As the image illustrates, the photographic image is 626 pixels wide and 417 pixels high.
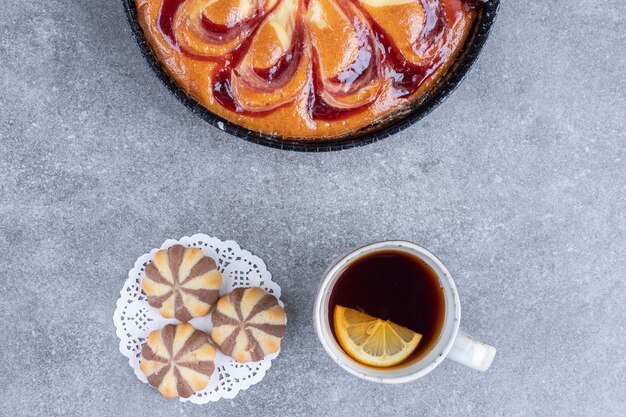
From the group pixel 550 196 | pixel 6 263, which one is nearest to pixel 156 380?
pixel 6 263

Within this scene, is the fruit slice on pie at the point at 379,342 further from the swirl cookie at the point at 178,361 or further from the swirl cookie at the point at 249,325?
the swirl cookie at the point at 178,361

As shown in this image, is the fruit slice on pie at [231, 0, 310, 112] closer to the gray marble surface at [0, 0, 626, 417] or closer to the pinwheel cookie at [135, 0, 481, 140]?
the pinwheel cookie at [135, 0, 481, 140]

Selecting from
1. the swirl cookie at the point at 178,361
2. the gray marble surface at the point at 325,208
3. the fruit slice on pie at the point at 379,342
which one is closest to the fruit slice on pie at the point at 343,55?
the gray marble surface at the point at 325,208

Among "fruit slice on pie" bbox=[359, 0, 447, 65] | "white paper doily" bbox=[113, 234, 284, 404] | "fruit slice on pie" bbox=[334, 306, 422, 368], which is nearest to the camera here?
"fruit slice on pie" bbox=[359, 0, 447, 65]

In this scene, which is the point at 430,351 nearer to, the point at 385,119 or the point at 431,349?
the point at 431,349

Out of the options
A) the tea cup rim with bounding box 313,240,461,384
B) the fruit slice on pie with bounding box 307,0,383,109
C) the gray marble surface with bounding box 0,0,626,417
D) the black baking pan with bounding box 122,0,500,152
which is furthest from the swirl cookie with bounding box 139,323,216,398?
the fruit slice on pie with bounding box 307,0,383,109

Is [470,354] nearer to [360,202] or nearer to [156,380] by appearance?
[360,202]

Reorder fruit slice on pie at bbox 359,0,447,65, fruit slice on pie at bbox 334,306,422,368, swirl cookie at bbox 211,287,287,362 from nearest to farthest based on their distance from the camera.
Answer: fruit slice on pie at bbox 359,0,447,65 → fruit slice on pie at bbox 334,306,422,368 → swirl cookie at bbox 211,287,287,362
